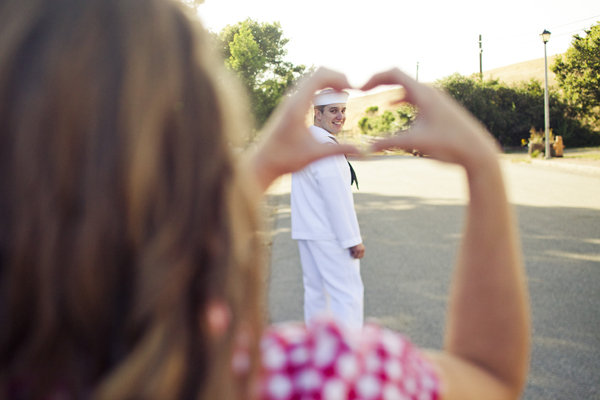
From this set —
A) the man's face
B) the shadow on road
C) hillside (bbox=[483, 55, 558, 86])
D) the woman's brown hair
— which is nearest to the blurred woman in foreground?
the woman's brown hair

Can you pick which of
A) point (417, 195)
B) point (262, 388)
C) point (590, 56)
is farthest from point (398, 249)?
point (590, 56)

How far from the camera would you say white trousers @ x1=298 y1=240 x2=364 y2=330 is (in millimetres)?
3631

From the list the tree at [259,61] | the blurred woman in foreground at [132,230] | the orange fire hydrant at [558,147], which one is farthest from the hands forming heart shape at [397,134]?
the orange fire hydrant at [558,147]

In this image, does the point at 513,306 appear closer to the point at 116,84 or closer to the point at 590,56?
the point at 116,84

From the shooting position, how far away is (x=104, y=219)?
0.53m

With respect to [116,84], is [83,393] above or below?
below

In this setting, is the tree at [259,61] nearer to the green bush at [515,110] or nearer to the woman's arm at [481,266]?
the green bush at [515,110]

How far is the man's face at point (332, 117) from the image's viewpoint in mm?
4285

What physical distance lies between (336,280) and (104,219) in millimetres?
3221

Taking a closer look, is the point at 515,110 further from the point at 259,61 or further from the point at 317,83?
the point at 317,83

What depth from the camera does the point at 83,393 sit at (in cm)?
53

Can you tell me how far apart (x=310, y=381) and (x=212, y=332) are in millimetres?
138

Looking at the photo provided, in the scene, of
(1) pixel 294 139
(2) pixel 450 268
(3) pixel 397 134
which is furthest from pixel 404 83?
(2) pixel 450 268

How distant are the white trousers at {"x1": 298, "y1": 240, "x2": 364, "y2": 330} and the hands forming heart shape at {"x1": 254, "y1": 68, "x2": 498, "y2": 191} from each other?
2806 mm
